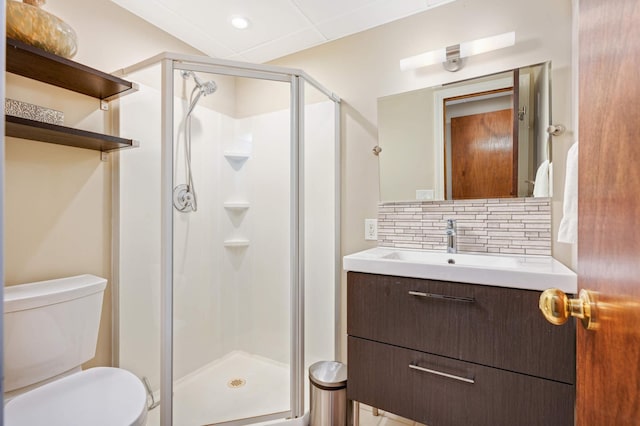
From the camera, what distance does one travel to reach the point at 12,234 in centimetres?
131

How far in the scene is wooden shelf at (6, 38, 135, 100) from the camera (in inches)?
46.8

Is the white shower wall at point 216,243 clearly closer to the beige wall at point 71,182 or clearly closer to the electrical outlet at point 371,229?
the beige wall at point 71,182

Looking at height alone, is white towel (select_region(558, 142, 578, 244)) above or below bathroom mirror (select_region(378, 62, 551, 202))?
below

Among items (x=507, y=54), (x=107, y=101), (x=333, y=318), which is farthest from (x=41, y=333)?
(x=507, y=54)

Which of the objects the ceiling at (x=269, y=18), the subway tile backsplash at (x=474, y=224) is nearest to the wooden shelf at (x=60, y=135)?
the ceiling at (x=269, y=18)

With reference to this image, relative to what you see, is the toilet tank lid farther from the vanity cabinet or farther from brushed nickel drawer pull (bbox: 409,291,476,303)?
brushed nickel drawer pull (bbox: 409,291,476,303)

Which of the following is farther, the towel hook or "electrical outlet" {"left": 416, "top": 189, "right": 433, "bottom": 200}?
"electrical outlet" {"left": 416, "top": 189, "right": 433, "bottom": 200}

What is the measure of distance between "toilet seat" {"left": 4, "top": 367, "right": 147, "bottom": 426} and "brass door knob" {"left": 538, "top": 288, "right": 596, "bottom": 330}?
1.20 metres

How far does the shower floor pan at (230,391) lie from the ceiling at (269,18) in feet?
6.32

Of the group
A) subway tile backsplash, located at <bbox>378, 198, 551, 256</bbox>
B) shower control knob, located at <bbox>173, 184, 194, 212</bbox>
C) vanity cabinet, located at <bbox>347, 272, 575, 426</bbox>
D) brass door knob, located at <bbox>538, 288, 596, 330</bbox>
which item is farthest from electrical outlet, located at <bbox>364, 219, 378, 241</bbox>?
brass door knob, located at <bbox>538, 288, 596, 330</bbox>

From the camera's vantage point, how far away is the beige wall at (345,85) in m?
1.38

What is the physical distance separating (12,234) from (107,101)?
0.79 m

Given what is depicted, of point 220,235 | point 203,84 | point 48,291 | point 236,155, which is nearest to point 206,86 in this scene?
point 203,84

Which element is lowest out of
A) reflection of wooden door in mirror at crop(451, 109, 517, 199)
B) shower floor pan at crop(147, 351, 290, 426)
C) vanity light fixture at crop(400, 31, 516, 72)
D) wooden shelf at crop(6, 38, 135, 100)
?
shower floor pan at crop(147, 351, 290, 426)
